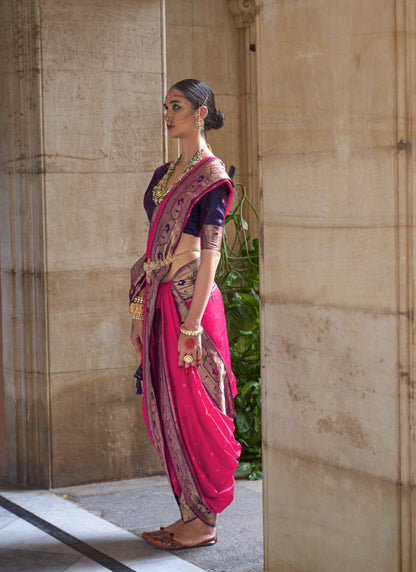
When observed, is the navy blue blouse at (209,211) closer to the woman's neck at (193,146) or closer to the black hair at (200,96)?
the woman's neck at (193,146)

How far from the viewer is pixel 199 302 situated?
13.5 feet

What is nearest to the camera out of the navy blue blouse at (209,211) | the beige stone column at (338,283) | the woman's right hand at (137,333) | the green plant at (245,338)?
the beige stone column at (338,283)

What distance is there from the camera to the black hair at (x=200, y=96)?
427cm

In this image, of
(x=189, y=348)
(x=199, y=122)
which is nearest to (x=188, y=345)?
(x=189, y=348)

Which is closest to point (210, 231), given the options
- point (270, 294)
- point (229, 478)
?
point (270, 294)

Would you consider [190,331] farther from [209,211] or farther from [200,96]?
[200,96]

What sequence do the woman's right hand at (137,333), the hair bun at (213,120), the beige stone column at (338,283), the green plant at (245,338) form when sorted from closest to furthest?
the beige stone column at (338,283), the hair bun at (213,120), the woman's right hand at (137,333), the green plant at (245,338)

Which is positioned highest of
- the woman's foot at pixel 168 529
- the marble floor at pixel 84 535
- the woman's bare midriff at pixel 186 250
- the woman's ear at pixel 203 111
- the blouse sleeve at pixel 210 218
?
the woman's ear at pixel 203 111

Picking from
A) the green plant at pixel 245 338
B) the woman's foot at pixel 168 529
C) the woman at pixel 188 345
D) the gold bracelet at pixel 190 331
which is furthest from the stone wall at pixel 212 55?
the woman's foot at pixel 168 529

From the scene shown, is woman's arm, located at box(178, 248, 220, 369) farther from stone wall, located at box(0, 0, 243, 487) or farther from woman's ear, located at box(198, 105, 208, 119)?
stone wall, located at box(0, 0, 243, 487)

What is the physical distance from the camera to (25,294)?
5305 mm

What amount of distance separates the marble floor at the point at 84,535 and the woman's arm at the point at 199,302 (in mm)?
815

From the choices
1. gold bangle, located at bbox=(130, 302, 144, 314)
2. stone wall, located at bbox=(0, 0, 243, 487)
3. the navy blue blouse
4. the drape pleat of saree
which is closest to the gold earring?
the drape pleat of saree

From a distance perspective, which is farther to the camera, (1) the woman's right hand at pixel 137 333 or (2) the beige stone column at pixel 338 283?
(1) the woman's right hand at pixel 137 333
